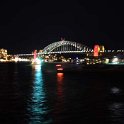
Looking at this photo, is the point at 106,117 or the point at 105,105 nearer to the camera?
the point at 106,117

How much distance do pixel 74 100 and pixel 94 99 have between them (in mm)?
1558

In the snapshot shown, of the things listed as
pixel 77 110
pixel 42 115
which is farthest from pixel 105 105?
pixel 42 115

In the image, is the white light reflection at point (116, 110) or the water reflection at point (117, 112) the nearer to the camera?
the water reflection at point (117, 112)

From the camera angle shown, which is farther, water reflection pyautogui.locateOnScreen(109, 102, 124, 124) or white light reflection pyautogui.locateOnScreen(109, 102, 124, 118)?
white light reflection pyautogui.locateOnScreen(109, 102, 124, 118)

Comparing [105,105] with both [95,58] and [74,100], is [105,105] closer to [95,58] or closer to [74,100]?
[74,100]

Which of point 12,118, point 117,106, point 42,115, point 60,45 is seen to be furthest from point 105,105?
point 60,45

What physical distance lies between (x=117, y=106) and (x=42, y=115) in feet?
17.6

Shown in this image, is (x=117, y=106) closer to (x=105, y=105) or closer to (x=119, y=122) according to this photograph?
(x=105, y=105)

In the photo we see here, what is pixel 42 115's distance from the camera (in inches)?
785

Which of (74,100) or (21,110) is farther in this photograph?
(74,100)

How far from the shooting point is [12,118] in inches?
754

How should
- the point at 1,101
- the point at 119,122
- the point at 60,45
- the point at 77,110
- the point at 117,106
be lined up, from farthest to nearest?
the point at 60,45
the point at 1,101
the point at 117,106
the point at 77,110
the point at 119,122

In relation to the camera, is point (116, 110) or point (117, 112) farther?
point (116, 110)

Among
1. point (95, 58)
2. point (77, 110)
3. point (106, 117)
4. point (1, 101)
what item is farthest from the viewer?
point (95, 58)
